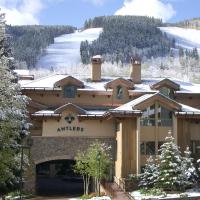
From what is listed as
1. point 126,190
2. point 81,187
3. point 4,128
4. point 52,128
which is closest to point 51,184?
point 81,187

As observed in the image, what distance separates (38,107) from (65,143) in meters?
4.32

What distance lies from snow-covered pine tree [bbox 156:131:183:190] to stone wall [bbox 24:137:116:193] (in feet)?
24.0

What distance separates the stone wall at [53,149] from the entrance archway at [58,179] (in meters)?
2.69

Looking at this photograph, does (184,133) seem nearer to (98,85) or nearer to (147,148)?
(147,148)

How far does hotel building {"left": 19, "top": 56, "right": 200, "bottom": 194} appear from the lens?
36.8m

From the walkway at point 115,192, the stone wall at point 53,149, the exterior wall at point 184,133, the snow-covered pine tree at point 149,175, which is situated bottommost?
the walkway at point 115,192

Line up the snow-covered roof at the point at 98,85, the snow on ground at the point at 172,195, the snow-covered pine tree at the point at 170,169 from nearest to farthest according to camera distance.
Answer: the snow on ground at the point at 172,195 → the snow-covered pine tree at the point at 170,169 → the snow-covered roof at the point at 98,85

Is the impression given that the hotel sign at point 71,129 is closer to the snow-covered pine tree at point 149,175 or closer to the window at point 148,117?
the window at point 148,117

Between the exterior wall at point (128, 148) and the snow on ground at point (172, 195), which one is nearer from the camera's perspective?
the snow on ground at point (172, 195)

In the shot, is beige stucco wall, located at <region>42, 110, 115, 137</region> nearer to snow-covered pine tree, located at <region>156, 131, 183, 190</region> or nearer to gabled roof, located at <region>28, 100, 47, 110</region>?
gabled roof, located at <region>28, 100, 47, 110</region>

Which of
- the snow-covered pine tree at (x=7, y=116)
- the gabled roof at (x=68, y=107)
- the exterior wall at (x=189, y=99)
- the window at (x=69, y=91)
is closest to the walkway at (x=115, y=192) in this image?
the gabled roof at (x=68, y=107)

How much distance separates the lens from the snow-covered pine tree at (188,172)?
110 ft

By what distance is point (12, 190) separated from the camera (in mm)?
35906

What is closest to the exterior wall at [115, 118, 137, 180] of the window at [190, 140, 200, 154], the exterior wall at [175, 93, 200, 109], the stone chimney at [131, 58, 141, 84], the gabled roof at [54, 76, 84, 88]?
the window at [190, 140, 200, 154]
